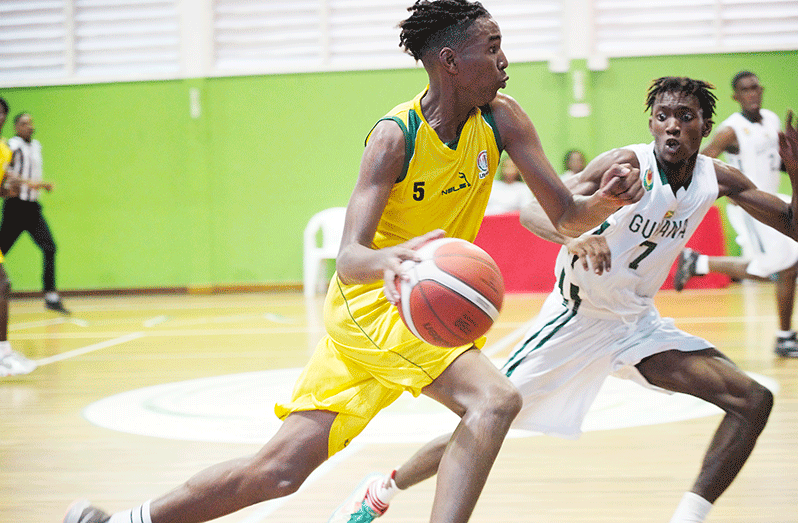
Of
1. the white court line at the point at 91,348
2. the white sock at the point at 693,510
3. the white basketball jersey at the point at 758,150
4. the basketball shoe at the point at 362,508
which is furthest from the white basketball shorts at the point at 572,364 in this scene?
the white court line at the point at 91,348

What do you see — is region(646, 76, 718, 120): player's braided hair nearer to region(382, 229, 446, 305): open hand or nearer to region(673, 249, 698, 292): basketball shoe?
region(382, 229, 446, 305): open hand

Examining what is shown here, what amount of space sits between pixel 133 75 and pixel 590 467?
34.0 ft

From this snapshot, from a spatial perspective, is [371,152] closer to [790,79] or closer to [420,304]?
[420,304]

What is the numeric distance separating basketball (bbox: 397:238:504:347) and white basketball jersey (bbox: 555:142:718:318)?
102 cm

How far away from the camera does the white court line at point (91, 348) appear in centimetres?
661

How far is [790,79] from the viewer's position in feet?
37.3

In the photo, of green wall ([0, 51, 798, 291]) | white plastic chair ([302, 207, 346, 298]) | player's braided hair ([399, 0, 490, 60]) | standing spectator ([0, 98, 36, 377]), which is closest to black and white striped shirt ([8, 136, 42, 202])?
green wall ([0, 51, 798, 291])

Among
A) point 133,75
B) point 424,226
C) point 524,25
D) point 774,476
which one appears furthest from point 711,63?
point 424,226

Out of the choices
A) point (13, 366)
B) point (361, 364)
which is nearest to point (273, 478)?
point (361, 364)

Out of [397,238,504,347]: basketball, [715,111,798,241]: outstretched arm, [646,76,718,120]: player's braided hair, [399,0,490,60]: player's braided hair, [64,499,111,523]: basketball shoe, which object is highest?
[399,0,490,60]: player's braided hair

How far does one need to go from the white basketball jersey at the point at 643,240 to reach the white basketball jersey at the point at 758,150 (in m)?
3.55

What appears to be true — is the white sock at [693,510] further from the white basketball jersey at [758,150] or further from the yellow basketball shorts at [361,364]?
the white basketball jersey at [758,150]

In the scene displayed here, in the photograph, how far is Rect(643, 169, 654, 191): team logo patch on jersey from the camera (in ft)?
9.52

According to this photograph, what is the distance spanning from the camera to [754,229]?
589 cm
